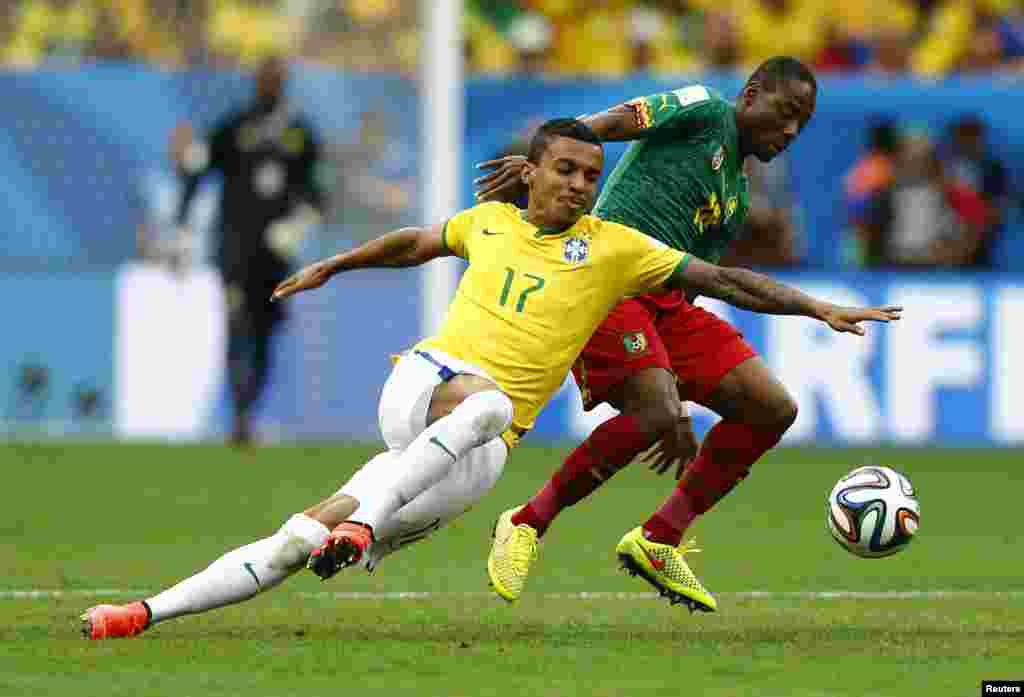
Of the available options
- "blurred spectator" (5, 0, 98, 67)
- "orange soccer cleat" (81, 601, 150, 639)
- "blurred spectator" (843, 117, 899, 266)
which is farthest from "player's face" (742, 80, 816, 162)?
"blurred spectator" (5, 0, 98, 67)

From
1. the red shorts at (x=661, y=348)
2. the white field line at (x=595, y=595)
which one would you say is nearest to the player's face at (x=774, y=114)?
the red shorts at (x=661, y=348)

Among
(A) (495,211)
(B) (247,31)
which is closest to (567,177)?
(A) (495,211)

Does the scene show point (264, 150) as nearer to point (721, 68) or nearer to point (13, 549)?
point (721, 68)

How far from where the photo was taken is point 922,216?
18.2 meters

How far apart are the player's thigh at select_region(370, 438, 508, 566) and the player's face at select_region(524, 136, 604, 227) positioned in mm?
822

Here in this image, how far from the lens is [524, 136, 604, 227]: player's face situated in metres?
7.34

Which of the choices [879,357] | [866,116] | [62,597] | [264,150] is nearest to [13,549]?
[62,597]

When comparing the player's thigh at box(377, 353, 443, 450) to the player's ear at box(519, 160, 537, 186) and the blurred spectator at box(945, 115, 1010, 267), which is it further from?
the blurred spectator at box(945, 115, 1010, 267)

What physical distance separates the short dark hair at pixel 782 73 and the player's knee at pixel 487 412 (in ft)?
6.36

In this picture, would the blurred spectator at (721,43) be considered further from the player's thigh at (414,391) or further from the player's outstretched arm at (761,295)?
the player's thigh at (414,391)

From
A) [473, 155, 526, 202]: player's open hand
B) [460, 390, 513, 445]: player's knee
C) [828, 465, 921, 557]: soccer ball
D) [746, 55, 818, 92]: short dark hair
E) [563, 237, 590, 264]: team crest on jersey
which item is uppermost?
[746, 55, 818, 92]: short dark hair

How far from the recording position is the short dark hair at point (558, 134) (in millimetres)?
7367

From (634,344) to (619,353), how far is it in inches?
2.7

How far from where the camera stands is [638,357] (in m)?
8.02
